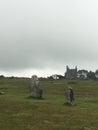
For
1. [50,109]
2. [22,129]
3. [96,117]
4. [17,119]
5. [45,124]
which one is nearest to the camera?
[22,129]

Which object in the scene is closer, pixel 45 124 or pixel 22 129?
pixel 22 129

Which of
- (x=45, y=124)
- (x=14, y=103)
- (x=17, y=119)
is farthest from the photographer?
(x=14, y=103)

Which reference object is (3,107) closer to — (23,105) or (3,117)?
(23,105)

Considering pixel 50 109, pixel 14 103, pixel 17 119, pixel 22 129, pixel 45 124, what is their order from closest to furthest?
pixel 22 129
pixel 45 124
pixel 17 119
pixel 50 109
pixel 14 103

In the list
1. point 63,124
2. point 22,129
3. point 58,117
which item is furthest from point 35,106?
point 22,129

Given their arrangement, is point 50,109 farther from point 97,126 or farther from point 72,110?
point 97,126

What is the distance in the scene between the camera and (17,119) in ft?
121

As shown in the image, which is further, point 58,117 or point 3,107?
point 3,107

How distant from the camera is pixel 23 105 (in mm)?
47469

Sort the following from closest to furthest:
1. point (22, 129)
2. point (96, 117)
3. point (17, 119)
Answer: point (22, 129), point (17, 119), point (96, 117)

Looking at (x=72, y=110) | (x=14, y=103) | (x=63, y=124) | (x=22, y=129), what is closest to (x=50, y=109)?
(x=72, y=110)

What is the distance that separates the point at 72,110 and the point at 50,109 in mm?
2069

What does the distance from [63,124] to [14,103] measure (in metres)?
14.8

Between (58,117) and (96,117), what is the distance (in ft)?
10.9
